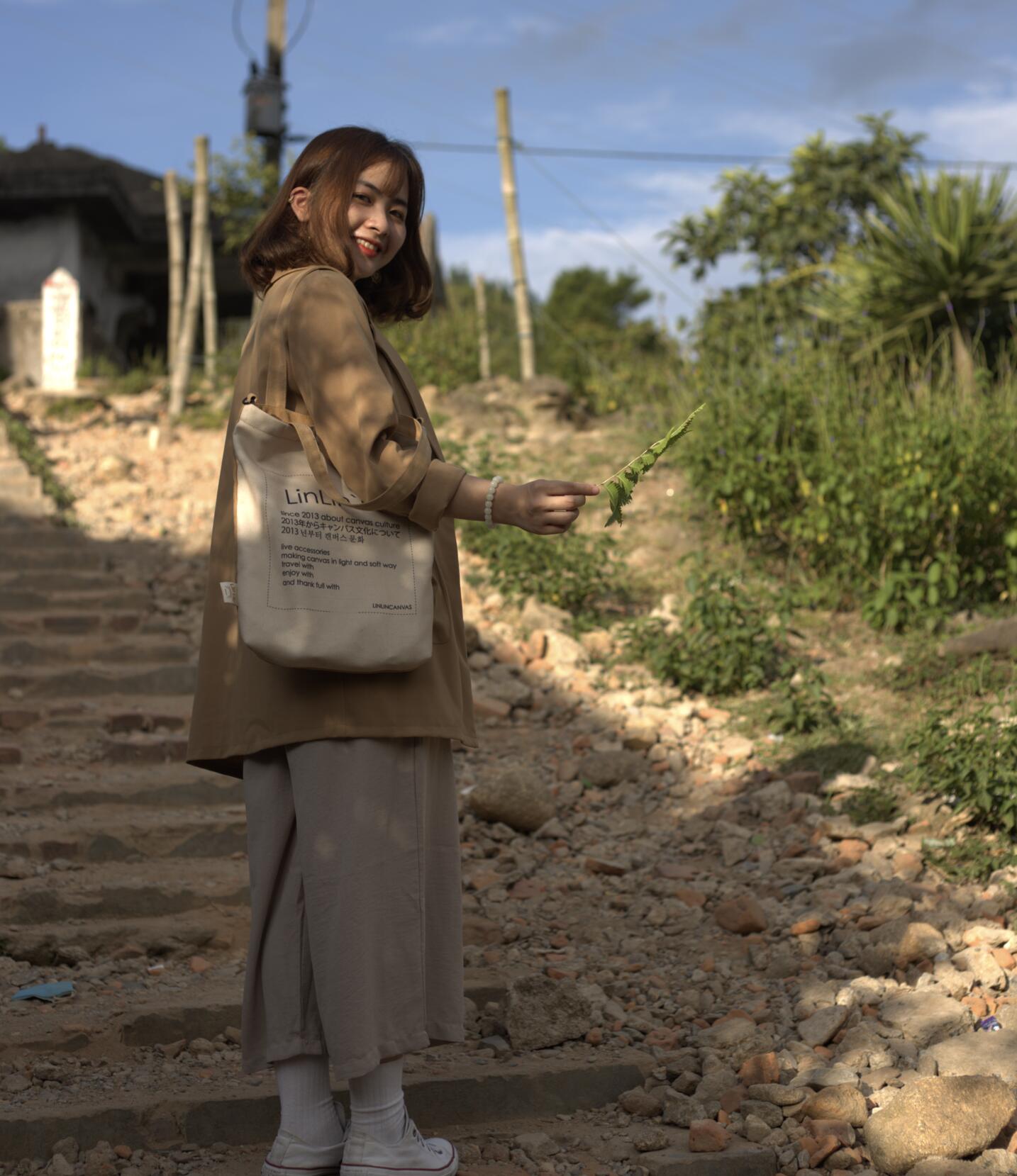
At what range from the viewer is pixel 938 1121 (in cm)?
227

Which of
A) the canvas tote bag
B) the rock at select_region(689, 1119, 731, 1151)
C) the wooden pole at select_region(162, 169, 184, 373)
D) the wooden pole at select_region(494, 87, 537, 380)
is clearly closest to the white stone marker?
the wooden pole at select_region(162, 169, 184, 373)

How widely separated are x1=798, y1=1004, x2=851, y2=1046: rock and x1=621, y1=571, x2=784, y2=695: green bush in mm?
2351

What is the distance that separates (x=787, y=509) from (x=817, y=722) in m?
1.86

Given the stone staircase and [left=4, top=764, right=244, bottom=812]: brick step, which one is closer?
the stone staircase

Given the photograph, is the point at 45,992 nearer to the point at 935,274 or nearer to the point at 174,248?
the point at 935,274

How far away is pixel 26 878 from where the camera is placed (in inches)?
138

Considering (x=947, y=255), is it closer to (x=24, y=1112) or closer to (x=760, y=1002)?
(x=760, y=1002)

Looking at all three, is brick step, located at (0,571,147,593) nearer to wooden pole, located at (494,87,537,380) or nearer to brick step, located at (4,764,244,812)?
brick step, located at (4,764,244,812)

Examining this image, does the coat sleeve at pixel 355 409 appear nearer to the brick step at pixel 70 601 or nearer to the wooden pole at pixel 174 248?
the brick step at pixel 70 601

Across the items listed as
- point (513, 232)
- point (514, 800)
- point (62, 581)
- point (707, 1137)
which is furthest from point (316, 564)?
point (513, 232)

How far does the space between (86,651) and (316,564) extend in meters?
3.69

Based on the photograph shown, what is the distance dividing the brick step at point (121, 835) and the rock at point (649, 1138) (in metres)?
1.72

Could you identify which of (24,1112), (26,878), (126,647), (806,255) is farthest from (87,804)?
(806,255)

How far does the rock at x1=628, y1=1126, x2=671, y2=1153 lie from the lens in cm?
240
